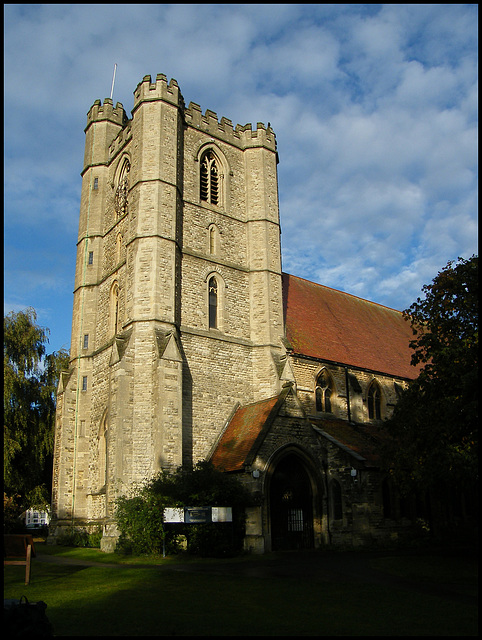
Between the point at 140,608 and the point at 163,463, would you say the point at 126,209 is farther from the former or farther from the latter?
the point at 140,608

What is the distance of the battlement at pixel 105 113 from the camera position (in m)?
29.9

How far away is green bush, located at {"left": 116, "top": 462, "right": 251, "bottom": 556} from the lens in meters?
17.3

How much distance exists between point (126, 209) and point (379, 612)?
2159 cm

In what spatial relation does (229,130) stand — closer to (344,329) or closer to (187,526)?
(344,329)

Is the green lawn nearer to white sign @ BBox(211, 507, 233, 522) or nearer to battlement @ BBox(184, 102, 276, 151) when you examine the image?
white sign @ BBox(211, 507, 233, 522)

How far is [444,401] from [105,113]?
2354cm

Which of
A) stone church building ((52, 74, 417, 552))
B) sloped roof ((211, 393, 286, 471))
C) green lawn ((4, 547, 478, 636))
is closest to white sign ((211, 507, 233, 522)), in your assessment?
stone church building ((52, 74, 417, 552))

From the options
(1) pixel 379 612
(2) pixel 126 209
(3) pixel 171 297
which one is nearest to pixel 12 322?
(2) pixel 126 209

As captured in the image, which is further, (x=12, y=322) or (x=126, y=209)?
(x=12, y=322)

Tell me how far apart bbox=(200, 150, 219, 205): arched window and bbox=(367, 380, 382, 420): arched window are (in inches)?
479

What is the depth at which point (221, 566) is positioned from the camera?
14781 mm

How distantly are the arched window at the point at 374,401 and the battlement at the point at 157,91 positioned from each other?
54.9ft

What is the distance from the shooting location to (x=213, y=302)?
24.8 metres

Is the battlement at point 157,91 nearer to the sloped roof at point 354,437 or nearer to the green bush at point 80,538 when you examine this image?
the sloped roof at point 354,437
